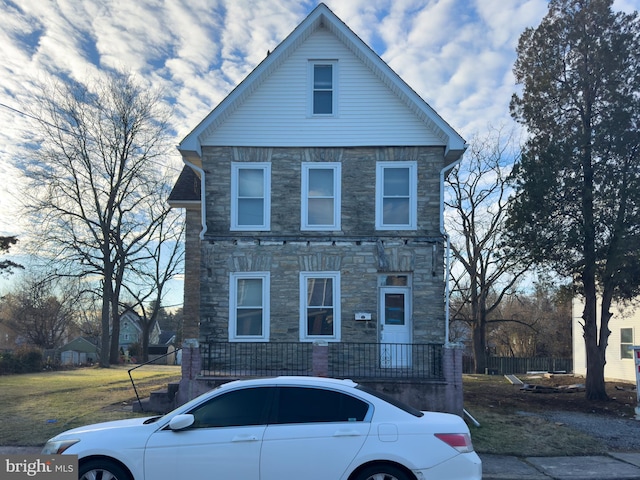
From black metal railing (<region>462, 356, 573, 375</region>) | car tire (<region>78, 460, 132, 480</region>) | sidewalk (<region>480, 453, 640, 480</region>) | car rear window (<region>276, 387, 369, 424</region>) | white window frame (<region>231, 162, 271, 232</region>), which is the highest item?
white window frame (<region>231, 162, 271, 232</region>)

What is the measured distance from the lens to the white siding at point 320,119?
45.1 feet

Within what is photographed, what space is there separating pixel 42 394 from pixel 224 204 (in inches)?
352

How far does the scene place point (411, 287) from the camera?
1355 centimetres

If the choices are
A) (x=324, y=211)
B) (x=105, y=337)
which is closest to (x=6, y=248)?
(x=105, y=337)

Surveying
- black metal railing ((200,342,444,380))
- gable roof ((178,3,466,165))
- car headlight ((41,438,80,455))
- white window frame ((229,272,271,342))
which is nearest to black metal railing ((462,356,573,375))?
black metal railing ((200,342,444,380))

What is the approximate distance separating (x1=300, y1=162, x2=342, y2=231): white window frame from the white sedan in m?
8.03

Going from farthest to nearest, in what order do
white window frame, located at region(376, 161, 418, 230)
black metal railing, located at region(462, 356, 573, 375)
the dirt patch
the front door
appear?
black metal railing, located at region(462, 356, 573, 375) < the dirt patch < white window frame, located at region(376, 161, 418, 230) < the front door

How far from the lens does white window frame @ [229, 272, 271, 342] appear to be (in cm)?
1345

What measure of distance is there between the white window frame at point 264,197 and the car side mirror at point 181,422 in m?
8.31

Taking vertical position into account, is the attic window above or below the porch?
above

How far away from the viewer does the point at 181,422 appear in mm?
5637

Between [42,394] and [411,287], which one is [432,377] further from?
[42,394]

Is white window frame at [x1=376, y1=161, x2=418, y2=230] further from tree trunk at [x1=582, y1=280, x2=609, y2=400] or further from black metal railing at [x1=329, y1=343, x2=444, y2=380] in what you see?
tree trunk at [x1=582, y1=280, x2=609, y2=400]

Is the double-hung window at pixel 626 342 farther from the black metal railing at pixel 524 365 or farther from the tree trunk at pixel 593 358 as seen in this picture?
the black metal railing at pixel 524 365
